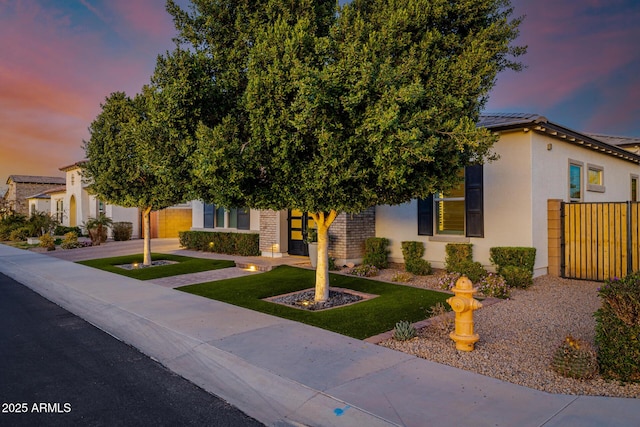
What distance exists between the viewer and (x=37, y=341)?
6125 millimetres

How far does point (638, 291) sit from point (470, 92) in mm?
3679

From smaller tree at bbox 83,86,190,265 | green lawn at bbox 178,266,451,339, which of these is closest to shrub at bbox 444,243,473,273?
green lawn at bbox 178,266,451,339

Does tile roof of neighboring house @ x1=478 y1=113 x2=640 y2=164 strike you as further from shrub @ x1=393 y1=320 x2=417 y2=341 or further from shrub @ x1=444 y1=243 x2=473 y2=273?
shrub @ x1=393 y1=320 x2=417 y2=341

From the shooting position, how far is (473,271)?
9656mm

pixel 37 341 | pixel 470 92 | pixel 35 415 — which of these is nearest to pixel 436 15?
pixel 470 92

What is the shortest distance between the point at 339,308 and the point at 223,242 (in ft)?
33.9

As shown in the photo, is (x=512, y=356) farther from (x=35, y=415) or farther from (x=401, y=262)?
(x=401, y=262)

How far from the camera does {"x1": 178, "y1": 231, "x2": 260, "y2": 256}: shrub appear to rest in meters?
15.6

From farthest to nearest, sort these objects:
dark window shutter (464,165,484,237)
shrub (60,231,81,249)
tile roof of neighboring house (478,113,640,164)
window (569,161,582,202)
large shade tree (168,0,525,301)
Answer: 1. shrub (60,231,81,249)
2. window (569,161,582,202)
3. dark window shutter (464,165,484,237)
4. tile roof of neighboring house (478,113,640,164)
5. large shade tree (168,0,525,301)

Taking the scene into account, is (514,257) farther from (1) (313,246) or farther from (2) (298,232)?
(2) (298,232)

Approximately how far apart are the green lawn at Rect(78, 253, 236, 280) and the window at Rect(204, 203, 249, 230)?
2.51 m

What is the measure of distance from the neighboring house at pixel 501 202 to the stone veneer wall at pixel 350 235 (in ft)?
0.10

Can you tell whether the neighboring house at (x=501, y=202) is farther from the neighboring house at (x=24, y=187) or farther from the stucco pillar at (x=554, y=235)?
the neighboring house at (x=24, y=187)

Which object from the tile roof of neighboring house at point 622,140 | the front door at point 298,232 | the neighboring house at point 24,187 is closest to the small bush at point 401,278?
the front door at point 298,232
